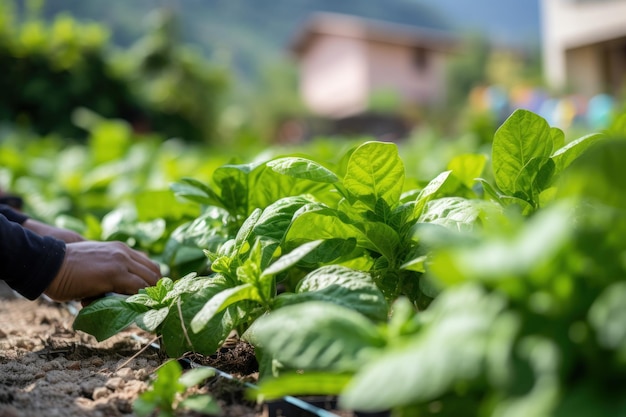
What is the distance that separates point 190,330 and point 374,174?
427mm

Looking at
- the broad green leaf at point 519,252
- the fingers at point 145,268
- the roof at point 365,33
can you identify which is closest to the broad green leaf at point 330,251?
the fingers at point 145,268

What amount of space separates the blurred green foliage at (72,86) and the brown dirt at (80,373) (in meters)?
9.28

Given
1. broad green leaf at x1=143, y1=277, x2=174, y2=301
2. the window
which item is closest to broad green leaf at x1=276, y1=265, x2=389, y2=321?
broad green leaf at x1=143, y1=277, x2=174, y2=301

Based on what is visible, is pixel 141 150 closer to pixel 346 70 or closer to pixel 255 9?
pixel 346 70

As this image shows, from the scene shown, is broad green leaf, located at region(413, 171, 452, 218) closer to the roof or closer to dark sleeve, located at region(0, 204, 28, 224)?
dark sleeve, located at region(0, 204, 28, 224)

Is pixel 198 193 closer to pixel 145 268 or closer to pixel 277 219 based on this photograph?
pixel 145 268

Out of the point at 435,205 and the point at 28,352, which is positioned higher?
the point at 435,205

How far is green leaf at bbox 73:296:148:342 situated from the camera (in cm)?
139

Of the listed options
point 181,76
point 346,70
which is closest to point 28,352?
point 181,76

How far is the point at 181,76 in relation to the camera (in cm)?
1334

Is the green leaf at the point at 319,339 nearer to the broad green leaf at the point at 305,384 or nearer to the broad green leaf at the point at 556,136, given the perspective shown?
the broad green leaf at the point at 305,384

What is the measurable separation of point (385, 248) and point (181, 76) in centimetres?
1253

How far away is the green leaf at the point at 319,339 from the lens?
868 millimetres

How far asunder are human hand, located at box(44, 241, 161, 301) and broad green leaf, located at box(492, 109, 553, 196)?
798 mm
